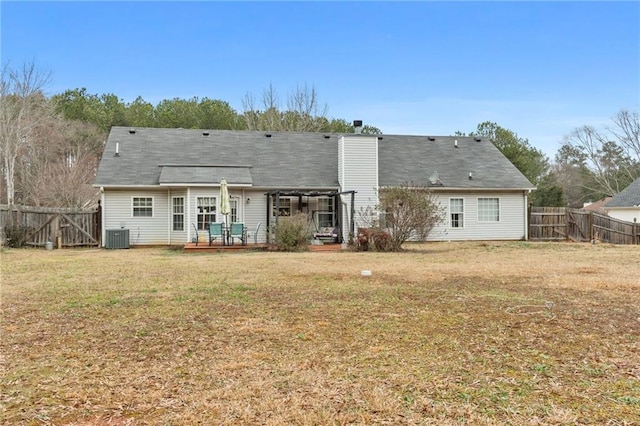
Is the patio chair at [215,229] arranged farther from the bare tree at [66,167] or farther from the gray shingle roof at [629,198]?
the gray shingle roof at [629,198]

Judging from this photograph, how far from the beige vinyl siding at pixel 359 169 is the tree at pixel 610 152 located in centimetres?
3450

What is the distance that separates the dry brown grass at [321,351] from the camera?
133 inches

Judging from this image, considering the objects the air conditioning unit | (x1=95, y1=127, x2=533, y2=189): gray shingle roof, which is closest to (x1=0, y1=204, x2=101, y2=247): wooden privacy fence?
the air conditioning unit

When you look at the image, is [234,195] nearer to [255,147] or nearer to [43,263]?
[255,147]

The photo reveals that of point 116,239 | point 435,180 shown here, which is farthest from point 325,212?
point 116,239

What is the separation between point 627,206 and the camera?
30.8 meters

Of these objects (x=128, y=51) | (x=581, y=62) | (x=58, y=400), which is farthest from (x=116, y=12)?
(x=581, y=62)

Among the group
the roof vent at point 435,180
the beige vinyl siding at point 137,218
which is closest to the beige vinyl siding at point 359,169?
the roof vent at point 435,180

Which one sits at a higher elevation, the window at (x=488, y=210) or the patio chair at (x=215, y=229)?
the window at (x=488, y=210)

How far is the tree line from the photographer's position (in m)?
30.5

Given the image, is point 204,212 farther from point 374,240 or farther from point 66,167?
point 66,167

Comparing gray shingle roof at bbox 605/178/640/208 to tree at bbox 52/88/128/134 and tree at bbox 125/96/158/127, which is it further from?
tree at bbox 52/88/128/134

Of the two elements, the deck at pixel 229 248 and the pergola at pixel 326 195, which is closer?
the deck at pixel 229 248

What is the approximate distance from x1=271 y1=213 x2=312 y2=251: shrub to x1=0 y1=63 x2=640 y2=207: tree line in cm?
1825
